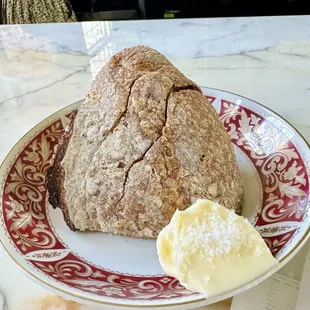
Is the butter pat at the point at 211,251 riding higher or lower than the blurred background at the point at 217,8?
higher

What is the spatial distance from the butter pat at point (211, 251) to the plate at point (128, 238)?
0.05 feet

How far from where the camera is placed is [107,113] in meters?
0.73

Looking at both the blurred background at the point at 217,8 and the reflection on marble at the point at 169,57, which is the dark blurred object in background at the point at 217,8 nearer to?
the blurred background at the point at 217,8

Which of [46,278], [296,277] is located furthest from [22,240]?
[296,277]

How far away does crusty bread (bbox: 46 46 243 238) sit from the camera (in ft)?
2.25

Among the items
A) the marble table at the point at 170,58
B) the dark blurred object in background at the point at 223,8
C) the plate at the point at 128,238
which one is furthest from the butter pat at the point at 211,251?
the dark blurred object in background at the point at 223,8

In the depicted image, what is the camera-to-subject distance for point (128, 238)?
73cm

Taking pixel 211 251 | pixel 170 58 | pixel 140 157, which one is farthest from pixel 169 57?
pixel 211 251

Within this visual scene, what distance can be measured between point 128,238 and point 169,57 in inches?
29.5

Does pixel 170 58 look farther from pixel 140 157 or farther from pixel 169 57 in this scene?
pixel 140 157

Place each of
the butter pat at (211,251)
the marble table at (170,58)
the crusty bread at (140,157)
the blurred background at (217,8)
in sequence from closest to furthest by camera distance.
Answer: the butter pat at (211,251) < the crusty bread at (140,157) < the marble table at (170,58) < the blurred background at (217,8)

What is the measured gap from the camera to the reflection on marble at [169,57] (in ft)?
3.80

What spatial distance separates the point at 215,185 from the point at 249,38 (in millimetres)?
825

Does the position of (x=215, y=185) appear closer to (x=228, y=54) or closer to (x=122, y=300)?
(x=122, y=300)
